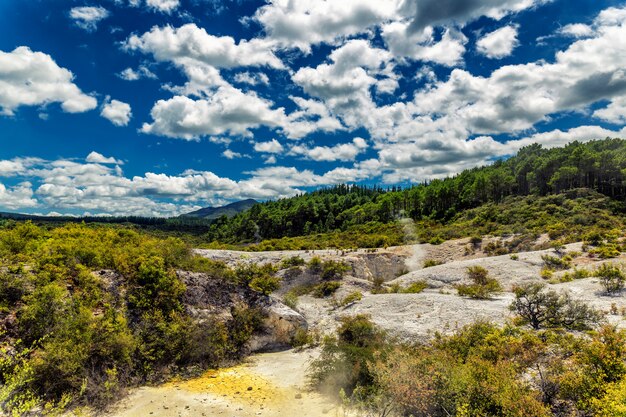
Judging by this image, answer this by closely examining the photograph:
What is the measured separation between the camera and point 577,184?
75.8 meters

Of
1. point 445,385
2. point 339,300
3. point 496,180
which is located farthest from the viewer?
point 496,180

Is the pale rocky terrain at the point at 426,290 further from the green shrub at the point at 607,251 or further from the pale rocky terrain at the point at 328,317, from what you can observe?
the green shrub at the point at 607,251

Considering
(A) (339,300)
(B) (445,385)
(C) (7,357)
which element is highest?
(C) (7,357)

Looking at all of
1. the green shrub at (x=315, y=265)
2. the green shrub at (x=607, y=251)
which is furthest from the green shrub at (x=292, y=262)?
the green shrub at (x=607, y=251)

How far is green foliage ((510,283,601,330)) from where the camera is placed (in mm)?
14453

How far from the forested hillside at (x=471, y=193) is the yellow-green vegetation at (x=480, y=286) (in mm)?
45736

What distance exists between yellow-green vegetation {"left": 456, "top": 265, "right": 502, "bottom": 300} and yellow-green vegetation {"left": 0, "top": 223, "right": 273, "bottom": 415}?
13479 mm

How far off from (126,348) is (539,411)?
43.0 feet

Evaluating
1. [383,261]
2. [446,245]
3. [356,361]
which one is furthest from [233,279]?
[446,245]

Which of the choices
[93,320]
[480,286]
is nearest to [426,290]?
[480,286]

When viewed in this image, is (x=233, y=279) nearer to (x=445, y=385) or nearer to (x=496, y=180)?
(x=445, y=385)

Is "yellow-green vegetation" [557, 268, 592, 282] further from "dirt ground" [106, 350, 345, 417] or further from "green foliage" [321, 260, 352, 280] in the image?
"dirt ground" [106, 350, 345, 417]

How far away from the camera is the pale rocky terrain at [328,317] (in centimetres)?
1127

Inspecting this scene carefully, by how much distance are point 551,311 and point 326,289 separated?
1665 cm
